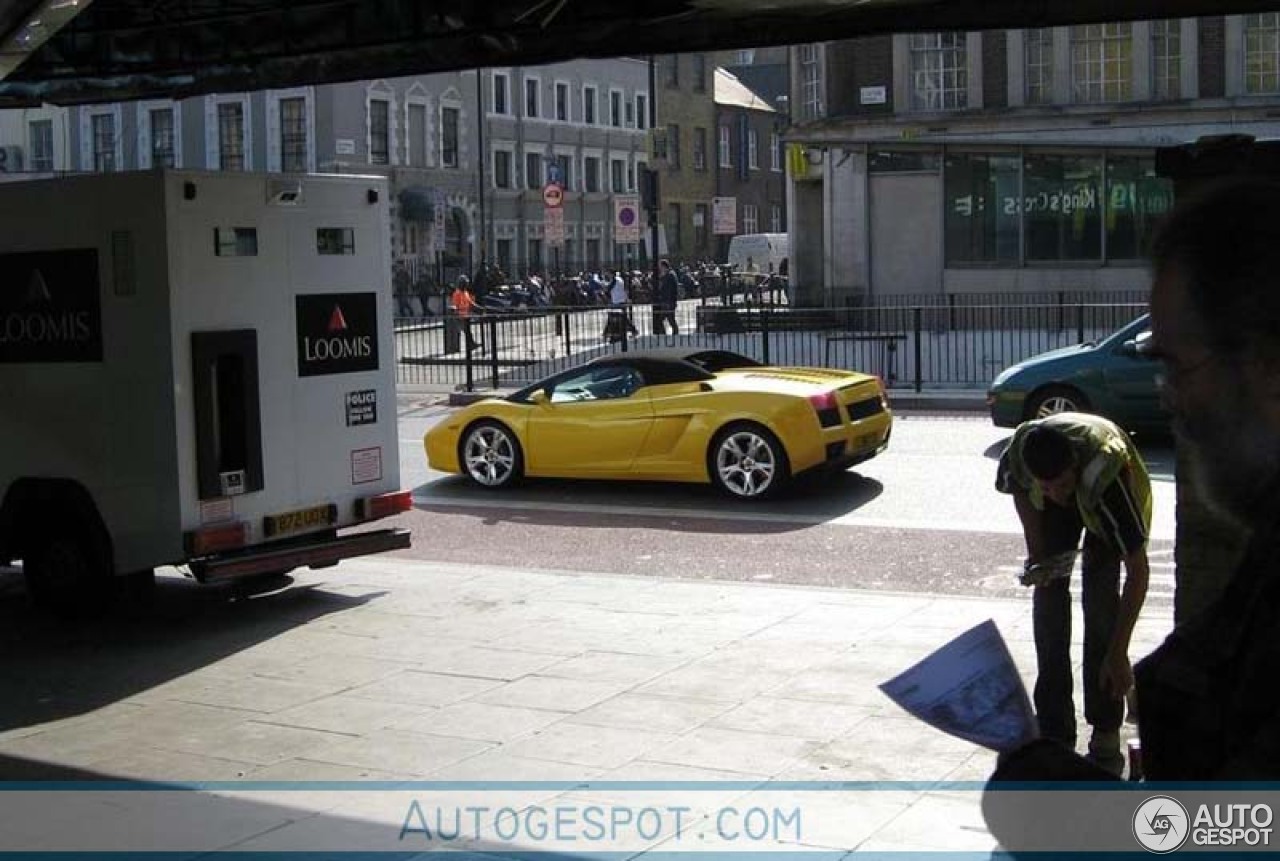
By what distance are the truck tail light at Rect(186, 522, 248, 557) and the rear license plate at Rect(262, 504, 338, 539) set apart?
24cm

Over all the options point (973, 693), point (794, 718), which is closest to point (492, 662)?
point (794, 718)

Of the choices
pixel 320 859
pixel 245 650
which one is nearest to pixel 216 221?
pixel 245 650

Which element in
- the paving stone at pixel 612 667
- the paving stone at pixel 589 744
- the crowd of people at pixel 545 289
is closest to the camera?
the paving stone at pixel 589 744

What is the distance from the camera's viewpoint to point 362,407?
35.1 feet

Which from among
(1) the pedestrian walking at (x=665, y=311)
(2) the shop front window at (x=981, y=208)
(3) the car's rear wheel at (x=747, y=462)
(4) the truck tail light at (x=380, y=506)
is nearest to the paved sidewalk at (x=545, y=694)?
(4) the truck tail light at (x=380, y=506)

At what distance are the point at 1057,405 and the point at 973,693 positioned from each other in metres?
14.4

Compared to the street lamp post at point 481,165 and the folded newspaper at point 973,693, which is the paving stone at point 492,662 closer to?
the folded newspaper at point 973,693

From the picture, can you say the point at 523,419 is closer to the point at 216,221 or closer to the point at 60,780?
the point at 216,221

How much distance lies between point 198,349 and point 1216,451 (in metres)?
8.39

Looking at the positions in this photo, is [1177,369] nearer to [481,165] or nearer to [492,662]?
[492,662]

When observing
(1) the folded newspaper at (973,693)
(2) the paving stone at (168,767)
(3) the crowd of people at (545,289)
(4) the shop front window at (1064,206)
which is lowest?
(2) the paving stone at (168,767)

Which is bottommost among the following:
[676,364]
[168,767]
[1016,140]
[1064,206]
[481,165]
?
[168,767]

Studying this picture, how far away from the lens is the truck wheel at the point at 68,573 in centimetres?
981

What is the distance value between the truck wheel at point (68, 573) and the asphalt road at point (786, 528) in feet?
9.91
